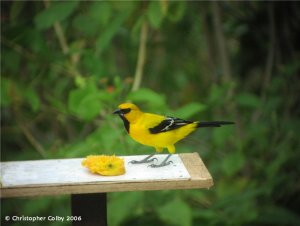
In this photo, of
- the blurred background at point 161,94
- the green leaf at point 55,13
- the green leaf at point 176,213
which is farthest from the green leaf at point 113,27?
the green leaf at point 176,213

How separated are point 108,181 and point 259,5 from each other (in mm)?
3222

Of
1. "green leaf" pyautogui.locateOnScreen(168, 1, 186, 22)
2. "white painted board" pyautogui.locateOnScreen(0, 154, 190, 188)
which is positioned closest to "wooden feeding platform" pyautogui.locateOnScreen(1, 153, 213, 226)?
"white painted board" pyautogui.locateOnScreen(0, 154, 190, 188)

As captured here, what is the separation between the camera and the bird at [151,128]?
7.92 ft

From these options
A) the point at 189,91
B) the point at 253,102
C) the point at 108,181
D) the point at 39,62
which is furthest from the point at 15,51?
the point at 189,91

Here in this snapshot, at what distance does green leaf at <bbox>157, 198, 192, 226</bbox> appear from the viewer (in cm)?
327

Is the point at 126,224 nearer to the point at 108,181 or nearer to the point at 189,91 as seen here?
the point at 108,181

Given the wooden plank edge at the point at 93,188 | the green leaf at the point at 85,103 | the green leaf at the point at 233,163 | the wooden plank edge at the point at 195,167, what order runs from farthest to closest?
the green leaf at the point at 233,163 < the green leaf at the point at 85,103 < the wooden plank edge at the point at 195,167 < the wooden plank edge at the point at 93,188

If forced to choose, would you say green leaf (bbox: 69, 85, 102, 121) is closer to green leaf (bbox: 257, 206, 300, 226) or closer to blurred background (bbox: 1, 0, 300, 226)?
blurred background (bbox: 1, 0, 300, 226)

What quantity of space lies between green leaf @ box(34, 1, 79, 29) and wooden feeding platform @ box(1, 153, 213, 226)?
1336 mm

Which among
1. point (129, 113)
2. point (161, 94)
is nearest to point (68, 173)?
point (129, 113)

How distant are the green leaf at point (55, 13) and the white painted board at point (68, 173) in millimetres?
1333

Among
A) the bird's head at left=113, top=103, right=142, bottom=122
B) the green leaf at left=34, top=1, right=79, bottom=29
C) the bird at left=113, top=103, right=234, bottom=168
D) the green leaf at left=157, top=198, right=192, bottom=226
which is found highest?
the green leaf at left=34, top=1, right=79, bottom=29

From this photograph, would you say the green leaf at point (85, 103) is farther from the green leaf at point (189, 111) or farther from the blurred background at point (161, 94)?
the green leaf at point (189, 111)

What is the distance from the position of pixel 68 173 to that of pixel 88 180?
171 mm
